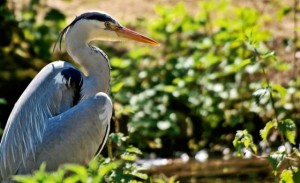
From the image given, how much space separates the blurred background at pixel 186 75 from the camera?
10.4 metres

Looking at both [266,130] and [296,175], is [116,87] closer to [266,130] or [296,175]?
[266,130]

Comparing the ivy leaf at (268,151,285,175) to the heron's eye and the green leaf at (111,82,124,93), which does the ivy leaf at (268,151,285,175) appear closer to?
the green leaf at (111,82,124,93)

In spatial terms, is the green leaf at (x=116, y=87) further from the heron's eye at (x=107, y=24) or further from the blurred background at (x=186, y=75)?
the blurred background at (x=186, y=75)

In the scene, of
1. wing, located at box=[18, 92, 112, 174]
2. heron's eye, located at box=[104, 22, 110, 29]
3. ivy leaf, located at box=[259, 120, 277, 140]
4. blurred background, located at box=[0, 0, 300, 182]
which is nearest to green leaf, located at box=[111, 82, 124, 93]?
heron's eye, located at box=[104, 22, 110, 29]

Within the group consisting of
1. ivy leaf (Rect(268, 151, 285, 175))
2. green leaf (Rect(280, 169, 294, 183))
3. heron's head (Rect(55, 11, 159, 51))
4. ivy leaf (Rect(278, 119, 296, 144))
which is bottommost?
green leaf (Rect(280, 169, 294, 183))

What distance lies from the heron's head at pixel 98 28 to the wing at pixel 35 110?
0.33 meters

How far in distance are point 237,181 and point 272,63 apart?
227cm

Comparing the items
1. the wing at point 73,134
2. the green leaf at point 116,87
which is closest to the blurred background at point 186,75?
the green leaf at point 116,87

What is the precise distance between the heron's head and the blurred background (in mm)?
2166

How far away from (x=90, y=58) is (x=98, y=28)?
0.24 meters

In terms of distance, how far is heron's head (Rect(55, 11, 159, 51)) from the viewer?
732 centimetres

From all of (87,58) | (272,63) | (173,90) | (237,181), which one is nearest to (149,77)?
(173,90)

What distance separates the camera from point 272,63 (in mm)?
10961

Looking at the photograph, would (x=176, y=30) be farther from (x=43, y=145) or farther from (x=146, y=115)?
(x=43, y=145)
